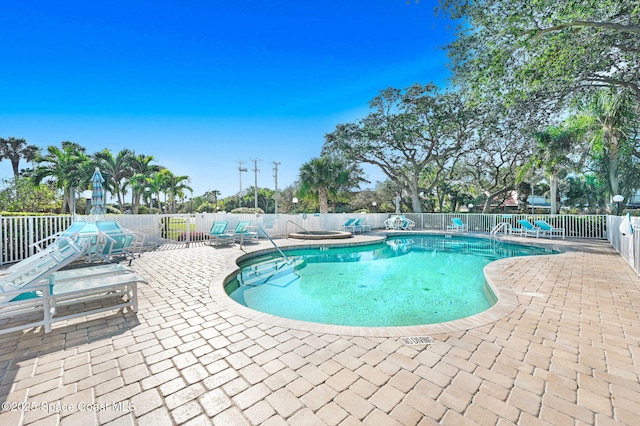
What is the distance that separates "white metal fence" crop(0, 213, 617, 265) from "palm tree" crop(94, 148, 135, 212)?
18481mm

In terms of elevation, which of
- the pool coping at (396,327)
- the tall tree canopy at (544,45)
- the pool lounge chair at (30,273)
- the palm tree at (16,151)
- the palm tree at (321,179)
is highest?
the palm tree at (16,151)

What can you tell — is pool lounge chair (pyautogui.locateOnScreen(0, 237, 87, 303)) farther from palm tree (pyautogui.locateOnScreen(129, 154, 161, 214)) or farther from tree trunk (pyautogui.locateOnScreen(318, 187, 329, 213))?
palm tree (pyautogui.locateOnScreen(129, 154, 161, 214))

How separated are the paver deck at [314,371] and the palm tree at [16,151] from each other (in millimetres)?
40020

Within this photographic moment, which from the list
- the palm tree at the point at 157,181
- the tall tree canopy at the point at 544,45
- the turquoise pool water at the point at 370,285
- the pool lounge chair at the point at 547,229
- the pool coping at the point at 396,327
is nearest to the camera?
the pool coping at the point at 396,327

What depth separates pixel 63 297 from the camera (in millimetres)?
3250

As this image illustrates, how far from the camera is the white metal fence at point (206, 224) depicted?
7.10 meters

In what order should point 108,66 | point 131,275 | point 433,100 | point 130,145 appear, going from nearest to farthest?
point 131,275, point 108,66, point 433,100, point 130,145

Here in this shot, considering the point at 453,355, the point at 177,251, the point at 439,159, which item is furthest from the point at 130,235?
the point at 439,159

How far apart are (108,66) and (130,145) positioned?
20.3 meters

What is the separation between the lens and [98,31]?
9.42 m

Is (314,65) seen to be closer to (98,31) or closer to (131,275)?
(98,31)

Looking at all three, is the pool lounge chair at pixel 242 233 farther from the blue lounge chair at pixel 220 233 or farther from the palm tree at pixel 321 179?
the palm tree at pixel 321 179

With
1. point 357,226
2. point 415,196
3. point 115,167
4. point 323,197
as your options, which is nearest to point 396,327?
point 357,226

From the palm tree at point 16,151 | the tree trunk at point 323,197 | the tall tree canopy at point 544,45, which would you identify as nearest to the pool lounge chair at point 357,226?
the tree trunk at point 323,197
